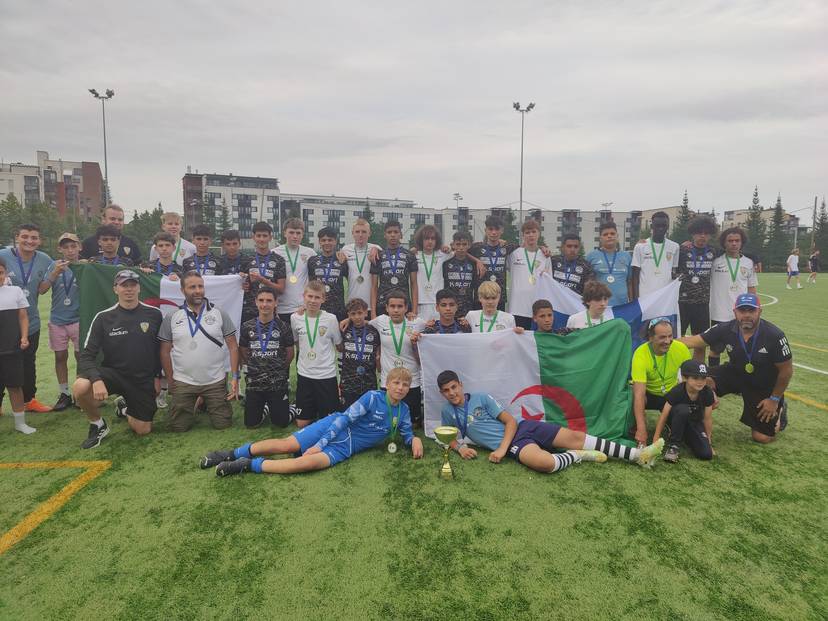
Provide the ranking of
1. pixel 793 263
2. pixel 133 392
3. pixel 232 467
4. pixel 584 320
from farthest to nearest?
pixel 793 263 < pixel 584 320 < pixel 133 392 < pixel 232 467

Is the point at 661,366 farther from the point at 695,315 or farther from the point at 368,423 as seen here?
the point at 368,423

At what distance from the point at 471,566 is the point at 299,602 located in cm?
99

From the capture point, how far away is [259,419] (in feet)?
16.8

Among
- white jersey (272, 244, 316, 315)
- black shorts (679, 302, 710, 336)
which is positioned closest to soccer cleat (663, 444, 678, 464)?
black shorts (679, 302, 710, 336)

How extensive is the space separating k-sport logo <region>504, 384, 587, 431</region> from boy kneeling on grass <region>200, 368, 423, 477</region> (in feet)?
3.89

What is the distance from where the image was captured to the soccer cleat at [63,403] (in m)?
5.56

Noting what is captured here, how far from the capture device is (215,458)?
4059 mm

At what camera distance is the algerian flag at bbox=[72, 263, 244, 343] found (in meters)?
5.49

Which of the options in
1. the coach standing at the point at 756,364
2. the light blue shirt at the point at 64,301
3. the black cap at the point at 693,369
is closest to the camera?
the black cap at the point at 693,369

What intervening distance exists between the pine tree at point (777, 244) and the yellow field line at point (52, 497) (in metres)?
62.9

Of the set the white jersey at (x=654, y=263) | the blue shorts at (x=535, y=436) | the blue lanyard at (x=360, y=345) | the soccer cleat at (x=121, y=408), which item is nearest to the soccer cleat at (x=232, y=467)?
the blue lanyard at (x=360, y=345)

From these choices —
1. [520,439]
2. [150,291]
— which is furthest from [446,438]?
[150,291]

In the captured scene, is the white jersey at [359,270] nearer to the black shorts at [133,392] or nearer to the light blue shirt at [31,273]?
the black shorts at [133,392]

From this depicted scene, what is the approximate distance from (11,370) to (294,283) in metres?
3.03
